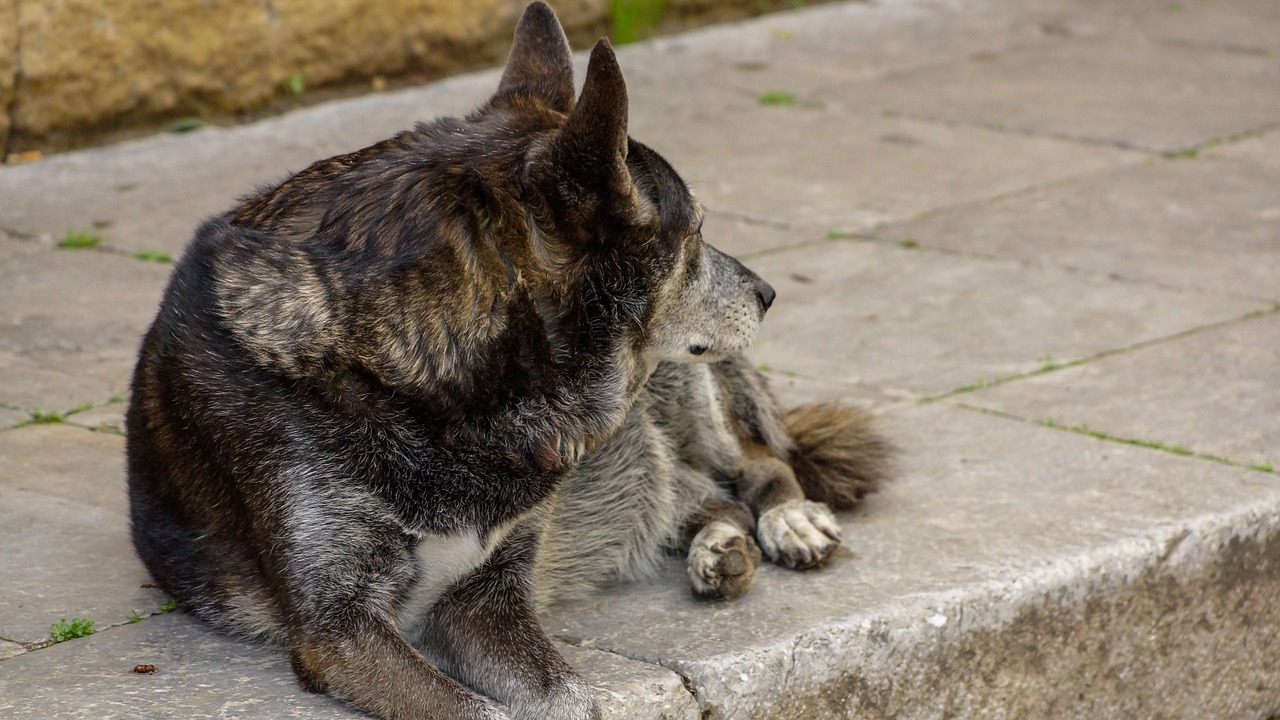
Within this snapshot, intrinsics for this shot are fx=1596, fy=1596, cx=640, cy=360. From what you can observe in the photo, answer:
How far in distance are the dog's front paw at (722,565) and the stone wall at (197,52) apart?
16.1 feet

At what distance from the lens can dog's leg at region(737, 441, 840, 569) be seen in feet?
13.1

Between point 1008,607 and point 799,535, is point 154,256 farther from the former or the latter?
point 1008,607

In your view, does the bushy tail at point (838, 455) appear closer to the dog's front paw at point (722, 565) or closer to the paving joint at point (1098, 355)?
the dog's front paw at point (722, 565)

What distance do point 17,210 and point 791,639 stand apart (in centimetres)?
465

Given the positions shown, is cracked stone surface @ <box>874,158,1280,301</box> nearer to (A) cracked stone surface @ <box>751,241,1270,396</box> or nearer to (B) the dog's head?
(A) cracked stone surface @ <box>751,241,1270,396</box>

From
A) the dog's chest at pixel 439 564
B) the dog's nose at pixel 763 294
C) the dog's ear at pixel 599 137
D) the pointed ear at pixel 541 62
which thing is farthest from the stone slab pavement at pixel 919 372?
the pointed ear at pixel 541 62

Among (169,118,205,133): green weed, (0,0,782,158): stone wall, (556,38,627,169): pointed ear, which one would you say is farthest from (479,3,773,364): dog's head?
(169,118,205,133): green weed

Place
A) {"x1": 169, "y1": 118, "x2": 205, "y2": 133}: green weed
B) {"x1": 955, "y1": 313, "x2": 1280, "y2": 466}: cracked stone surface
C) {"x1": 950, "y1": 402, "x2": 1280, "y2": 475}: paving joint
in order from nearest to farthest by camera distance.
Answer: {"x1": 950, "y1": 402, "x2": 1280, "y2": 475}: paving joint < {"x1": 955, "y1": 313, "x2": 1280, "y2": 466}: cracked stone surface < {"x1": 169, "y1": 118, "x2": 205, "y2": 133}: green weed

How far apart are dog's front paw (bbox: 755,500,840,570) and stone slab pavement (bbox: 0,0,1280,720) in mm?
54

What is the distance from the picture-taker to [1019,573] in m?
3.88

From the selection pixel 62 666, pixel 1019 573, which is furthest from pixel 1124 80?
pixel 62 666

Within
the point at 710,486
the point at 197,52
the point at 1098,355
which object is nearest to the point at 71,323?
the point at 710,486

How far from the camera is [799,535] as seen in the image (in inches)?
158

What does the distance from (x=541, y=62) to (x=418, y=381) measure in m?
0.97
